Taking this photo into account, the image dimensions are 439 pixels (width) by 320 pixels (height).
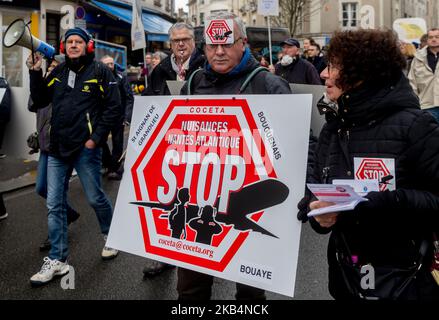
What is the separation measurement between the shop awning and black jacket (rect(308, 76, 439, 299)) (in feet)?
48.9

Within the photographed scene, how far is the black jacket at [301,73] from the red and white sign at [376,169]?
5.39 metres

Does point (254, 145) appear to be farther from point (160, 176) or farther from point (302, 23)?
point (302, 23)

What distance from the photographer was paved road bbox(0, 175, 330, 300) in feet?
11.3

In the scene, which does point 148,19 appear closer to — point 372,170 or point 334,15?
point 372,170

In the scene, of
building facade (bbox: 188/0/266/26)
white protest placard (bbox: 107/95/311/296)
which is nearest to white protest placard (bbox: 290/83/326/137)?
white protest placard (bbox: 107/95/311/296)

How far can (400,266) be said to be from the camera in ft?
5.80

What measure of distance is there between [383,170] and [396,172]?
0.05 meters

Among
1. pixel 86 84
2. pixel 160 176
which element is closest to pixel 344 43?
pixel 160 176

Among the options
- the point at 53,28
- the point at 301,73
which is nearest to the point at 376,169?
the point at 301,73

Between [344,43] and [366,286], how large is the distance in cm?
98

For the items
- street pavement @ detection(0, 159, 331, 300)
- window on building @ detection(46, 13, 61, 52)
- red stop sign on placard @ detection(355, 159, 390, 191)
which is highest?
window on building @ detection(46, 13, 61, 52)

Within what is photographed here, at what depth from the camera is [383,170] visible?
5.80 ft

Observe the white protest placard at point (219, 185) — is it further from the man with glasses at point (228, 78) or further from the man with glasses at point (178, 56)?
the man with glasses at point (178, 56)

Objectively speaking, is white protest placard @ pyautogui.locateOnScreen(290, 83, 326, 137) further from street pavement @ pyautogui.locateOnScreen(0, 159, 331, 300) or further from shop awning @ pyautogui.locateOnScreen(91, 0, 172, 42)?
shop awning @ pyautogui.locateOnScreen(91, 0, 172, 42)
